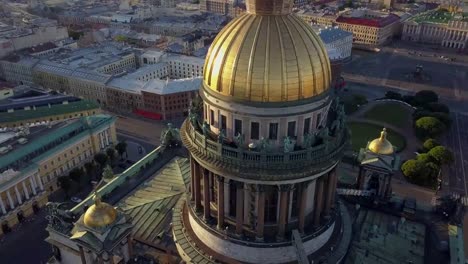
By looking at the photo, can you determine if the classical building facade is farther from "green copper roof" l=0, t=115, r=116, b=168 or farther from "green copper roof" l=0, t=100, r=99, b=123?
"green copper roof" l=0, t=100, r=99, b=123

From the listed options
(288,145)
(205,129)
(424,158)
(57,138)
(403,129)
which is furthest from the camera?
(403,129)

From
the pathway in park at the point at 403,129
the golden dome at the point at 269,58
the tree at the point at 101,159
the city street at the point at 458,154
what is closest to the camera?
the golden dome at the point at 269,58

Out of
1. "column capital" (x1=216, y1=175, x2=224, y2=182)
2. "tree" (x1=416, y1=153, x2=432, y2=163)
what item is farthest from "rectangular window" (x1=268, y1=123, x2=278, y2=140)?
"tree" (x1=416, y1=153, x2=432, y2=163)

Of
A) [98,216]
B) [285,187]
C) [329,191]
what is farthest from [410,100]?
[98,216]

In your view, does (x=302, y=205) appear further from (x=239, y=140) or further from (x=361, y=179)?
(x=361, y=179)

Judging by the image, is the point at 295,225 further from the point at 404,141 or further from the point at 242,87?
the point at 404,141

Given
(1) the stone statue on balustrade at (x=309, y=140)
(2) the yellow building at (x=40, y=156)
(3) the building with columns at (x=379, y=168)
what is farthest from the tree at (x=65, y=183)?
(1) the stone statue on balustrade at (x=309, y=140)

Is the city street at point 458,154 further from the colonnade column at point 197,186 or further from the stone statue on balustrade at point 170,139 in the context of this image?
the colonnade column at point 197,186
